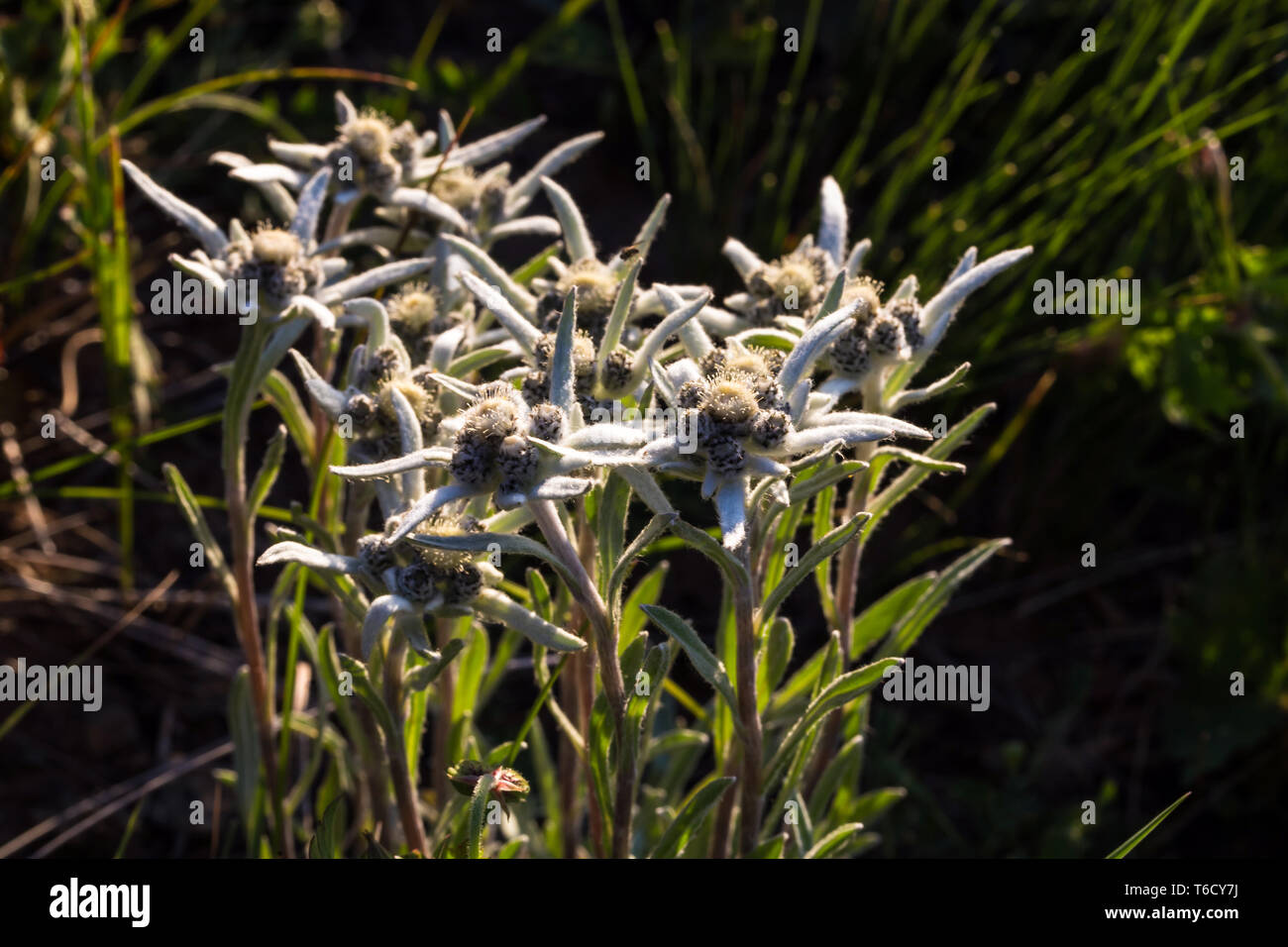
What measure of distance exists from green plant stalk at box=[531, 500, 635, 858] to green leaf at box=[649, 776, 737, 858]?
4.1 inches

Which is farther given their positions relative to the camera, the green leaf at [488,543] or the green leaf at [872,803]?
the green leaf at [872,803]

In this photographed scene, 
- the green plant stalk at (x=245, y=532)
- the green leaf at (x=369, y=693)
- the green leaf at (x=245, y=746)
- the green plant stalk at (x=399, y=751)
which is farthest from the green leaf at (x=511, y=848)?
the green leaf at (x=245, y=746)

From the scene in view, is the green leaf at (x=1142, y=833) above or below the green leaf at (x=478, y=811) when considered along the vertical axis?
below

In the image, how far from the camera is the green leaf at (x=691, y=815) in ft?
6.77

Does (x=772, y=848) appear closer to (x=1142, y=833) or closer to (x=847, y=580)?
(x=847, y=580)

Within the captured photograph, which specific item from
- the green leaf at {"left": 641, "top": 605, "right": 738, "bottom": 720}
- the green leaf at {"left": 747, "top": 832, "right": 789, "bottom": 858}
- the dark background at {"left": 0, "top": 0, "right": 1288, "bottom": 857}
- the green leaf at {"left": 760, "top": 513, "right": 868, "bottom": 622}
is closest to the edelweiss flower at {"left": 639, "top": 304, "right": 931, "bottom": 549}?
the green leaf at {"left": 760, "top": 513, "right": 868, "bottom": 622}

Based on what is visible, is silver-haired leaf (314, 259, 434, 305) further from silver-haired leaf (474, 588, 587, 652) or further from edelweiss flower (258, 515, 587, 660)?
silver-haired leaf (474, 588, 587, 652)

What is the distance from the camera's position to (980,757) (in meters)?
3.48

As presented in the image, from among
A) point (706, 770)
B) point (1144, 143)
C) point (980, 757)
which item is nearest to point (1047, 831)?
point (980, 757)

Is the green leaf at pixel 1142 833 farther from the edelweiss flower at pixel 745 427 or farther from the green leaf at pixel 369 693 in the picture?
the green leaf at pixel 369 693

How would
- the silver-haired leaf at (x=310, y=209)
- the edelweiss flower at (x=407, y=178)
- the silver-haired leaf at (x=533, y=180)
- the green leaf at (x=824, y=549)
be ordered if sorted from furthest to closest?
the silver-haired leaf at (x=533, y=180)
the edelweiss flower at (x=407, y=178)
the silver-haired leaf at (x=310, y=209)
the green leaf at (x=824, y=549)

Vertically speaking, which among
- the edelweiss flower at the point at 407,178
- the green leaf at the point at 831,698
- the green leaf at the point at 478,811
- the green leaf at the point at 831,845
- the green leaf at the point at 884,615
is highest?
the edelweiss flower at the point at 407,178
